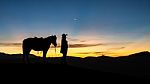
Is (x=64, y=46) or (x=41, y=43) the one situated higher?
(x=41, y=43)

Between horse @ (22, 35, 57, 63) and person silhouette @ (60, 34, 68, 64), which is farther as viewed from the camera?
horse @ (22, 35, 57, 63)

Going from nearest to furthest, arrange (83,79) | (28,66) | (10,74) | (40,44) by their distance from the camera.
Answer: (10,74) < (83,79) < (28,66) < (40,44)

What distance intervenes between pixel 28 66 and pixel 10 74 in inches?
155

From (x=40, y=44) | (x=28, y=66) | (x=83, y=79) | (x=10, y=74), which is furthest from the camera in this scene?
(x=40, y=44)

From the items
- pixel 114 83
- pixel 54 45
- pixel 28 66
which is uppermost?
pixel 54 45

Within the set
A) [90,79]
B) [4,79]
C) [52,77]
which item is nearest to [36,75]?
[52,77]

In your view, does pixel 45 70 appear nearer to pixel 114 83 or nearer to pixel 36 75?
pixel 36 75

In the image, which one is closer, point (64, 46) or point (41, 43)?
point (64, 46)

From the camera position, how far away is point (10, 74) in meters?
23.8

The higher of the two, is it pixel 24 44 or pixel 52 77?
pixel 24 44

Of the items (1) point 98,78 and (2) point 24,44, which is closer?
(1) point 98,78

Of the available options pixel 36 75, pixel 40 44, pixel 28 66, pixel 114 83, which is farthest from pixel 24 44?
pixel 114 83

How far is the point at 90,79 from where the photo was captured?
85.6 feet

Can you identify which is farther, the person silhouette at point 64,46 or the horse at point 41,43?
the horse at point 41,43
